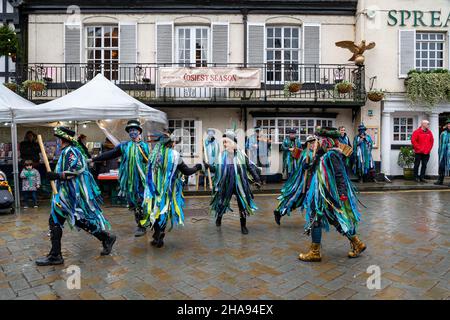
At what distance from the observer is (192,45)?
45.9 feet

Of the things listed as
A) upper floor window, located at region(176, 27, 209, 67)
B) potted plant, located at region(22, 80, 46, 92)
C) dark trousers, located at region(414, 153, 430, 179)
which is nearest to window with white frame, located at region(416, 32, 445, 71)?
dark trousers, located at region(414, 153, 430, 179)

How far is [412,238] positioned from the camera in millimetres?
5820

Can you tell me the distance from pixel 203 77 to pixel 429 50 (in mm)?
8451

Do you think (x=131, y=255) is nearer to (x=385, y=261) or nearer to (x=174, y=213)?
(x=174, y=213)

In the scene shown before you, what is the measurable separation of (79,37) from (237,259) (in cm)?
1177

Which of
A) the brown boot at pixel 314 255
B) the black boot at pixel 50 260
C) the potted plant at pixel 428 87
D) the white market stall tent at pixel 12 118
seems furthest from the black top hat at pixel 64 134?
the potted plant at pixel 428 87

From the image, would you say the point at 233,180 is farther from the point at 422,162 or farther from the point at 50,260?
the point at 422,162

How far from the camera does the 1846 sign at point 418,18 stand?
1352 cm

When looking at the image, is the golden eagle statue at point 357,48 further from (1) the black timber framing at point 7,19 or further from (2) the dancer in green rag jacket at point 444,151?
(1) the black timber framing at point 7,19

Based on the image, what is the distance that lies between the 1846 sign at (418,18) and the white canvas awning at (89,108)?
9.49 meters

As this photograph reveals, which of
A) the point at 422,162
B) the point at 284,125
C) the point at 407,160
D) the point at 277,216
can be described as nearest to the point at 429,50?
the point at 407,160

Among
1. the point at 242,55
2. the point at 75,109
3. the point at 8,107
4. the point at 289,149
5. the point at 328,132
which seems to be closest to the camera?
the point at 328,132

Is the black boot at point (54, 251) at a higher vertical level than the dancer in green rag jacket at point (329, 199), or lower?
lower
